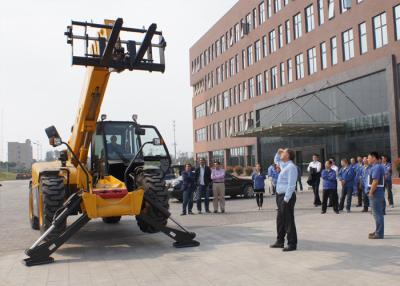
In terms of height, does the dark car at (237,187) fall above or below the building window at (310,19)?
below

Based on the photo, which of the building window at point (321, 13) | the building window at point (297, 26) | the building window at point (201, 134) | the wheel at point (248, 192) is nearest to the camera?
the wheel at point (248, 192)

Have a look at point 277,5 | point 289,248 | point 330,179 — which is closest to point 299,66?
point 277,5

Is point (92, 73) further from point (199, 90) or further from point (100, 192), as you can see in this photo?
point (199, 90)

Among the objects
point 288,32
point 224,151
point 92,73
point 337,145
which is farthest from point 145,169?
point 224,151

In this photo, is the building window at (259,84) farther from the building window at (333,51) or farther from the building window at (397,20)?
the building window at (397,20)

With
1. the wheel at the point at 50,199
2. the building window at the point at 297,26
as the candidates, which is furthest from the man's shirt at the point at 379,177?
the building window at the point at 297,26

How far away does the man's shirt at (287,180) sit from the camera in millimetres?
8359

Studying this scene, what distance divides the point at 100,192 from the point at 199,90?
2400 inches

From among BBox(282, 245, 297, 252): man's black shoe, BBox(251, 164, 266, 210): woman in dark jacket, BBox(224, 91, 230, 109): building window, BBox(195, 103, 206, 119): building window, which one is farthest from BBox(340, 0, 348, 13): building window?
BBox(195, 103, 206, 119): building window

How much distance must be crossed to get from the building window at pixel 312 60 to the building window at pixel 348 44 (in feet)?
13.1

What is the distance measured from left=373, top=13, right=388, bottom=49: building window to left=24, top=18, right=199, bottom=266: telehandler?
24531mm

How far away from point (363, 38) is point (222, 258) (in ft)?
92.3

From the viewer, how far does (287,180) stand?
8.55 m

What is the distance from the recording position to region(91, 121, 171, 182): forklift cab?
9.87 meters
